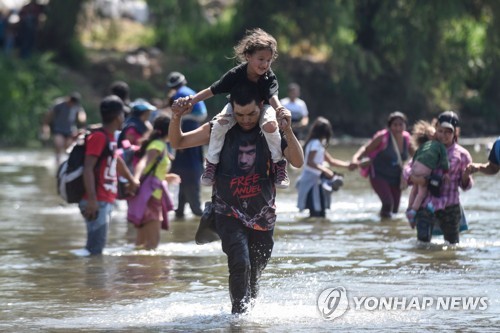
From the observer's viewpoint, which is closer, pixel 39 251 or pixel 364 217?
pixel 39 251

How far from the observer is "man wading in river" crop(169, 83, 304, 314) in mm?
9039

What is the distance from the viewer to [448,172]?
12.8 meters

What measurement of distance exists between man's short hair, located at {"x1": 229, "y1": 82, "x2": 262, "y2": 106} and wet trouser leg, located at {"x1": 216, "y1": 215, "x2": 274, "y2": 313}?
2.77 feet

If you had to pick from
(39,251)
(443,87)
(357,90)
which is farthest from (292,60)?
(39,251)

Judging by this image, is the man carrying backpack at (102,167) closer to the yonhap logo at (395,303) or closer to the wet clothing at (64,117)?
the yonhap logo at (395,303)

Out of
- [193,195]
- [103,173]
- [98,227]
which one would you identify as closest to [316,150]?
[193,195]

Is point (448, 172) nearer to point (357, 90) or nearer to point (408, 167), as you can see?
point (408, 167)

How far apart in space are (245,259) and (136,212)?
3.98 metres

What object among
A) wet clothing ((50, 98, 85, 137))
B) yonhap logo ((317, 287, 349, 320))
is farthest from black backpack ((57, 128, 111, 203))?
wet clothing ((50, 98, 85, 137))

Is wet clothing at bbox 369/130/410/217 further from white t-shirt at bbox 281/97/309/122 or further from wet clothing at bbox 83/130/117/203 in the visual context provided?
white t-shirt at bbox 281/97/309/122

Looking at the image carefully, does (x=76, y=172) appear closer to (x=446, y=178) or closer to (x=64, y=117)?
(x=446, y=178)

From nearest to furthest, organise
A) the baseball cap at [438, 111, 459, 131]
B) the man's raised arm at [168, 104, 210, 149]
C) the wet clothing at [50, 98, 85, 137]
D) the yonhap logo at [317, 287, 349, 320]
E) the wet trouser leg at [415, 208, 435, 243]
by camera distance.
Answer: the man's raised arm at [168, 104, 210, 149], the yonhap logo at [317, 287, 349, 320], the baseball cap at [438, 111, 459, 131], the wet trouser leg at [415, 208, 435, 243], the wet clothing at [50, 98, 85, 137]

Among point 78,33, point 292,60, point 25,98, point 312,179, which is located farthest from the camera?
point 292,60

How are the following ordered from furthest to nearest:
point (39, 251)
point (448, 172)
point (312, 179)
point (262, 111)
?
point (312, 179), point (39, 251), point (448, 172), point (262, 111)
